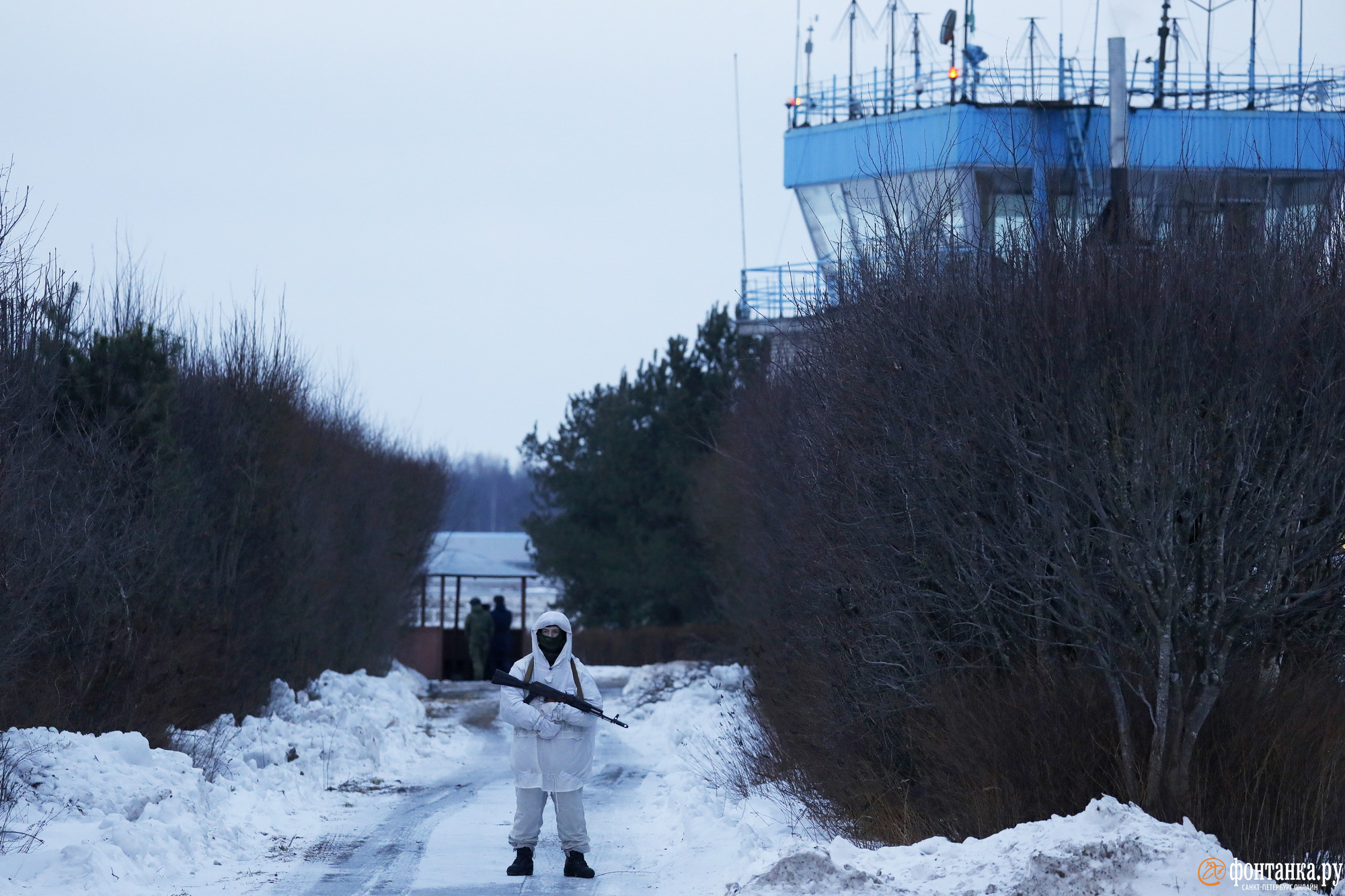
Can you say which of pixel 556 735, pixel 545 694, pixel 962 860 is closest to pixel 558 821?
pixel 556 735

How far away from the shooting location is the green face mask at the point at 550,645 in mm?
10250

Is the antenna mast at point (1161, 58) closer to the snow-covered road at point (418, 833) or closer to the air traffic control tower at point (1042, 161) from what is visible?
the air traffic control tower at point (1042, 161)

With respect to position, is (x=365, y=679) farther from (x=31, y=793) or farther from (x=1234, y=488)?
(x=1234, y=488)

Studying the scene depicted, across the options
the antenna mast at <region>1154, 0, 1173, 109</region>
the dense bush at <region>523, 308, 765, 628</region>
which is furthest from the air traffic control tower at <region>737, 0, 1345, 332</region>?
the dense bush at <region>523, 308, 765, 628</region>

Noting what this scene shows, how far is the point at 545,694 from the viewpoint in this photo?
10008 mm

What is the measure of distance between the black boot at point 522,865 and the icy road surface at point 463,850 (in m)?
0.07

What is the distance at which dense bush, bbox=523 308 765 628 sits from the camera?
3441cm

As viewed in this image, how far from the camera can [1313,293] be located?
25.2ft

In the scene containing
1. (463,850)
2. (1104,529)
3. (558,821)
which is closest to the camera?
(1104,529)

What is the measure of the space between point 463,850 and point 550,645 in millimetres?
1965

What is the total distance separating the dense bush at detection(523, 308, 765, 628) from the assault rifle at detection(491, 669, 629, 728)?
2307 cm

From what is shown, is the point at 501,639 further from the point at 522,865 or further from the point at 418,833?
the point at 522,865

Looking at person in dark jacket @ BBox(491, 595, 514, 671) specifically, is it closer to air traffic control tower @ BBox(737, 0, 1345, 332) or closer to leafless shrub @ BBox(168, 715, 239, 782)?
air traffic control tower @ BBox(737, 0, 1345, 332)

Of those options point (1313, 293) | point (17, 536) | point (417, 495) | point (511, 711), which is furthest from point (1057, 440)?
point (417, 495)
